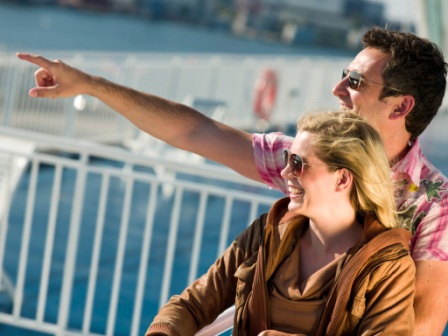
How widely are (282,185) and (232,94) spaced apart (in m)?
12.3

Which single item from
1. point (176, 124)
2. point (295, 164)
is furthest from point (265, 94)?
point (295, 164)

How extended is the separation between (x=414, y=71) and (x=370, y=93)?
139 millimetres

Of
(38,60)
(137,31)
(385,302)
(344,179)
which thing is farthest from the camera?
(137,31)

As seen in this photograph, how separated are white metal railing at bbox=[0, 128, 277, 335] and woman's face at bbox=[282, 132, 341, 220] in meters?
1.75

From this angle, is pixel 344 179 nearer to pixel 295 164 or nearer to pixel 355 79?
pixel 295 164

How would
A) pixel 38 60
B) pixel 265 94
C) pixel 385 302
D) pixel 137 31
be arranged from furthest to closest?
pixel 137 31
pixel 265 94
pixel 38 60
pixel 385 302

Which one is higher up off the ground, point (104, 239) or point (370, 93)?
point (370, 93)

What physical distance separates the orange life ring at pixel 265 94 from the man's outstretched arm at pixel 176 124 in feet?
40.7

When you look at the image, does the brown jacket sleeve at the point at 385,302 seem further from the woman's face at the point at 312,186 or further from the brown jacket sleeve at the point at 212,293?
the brown jacket sleeve at the point at 212,293

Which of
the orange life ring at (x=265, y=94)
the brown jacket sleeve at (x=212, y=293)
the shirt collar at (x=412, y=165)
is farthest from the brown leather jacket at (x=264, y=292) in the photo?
the orange life ring at (x=265, y=94)

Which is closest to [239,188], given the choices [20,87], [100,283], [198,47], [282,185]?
[20,87]

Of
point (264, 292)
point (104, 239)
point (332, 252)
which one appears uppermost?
point (332, 252)

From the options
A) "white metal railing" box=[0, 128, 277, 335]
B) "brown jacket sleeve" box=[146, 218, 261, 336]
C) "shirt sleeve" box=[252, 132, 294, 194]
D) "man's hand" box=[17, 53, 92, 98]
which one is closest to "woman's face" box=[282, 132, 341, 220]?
"brown jacket sleeve" box=[146, 218, 261, 336]

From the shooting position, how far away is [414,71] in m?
2.80
